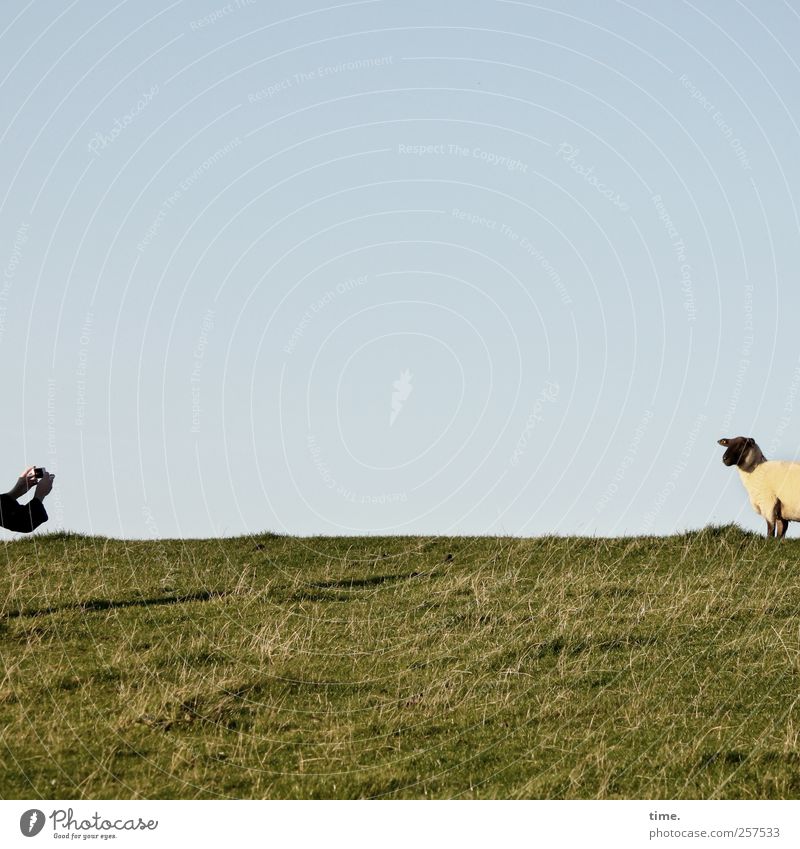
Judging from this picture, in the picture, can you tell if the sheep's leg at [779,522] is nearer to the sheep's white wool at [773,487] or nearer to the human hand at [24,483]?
the sheep's white wool at [773,487]


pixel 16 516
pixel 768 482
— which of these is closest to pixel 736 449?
pixel 768 482

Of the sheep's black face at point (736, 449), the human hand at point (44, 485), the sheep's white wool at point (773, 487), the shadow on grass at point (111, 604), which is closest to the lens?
the human hand at point (44, 485)

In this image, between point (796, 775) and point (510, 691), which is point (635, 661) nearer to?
point (510, 691)

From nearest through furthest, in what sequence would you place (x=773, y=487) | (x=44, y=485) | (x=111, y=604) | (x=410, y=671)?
(x=44, y=485), (x=410, y=671), (x=111, y=604), (x=773, y=487)

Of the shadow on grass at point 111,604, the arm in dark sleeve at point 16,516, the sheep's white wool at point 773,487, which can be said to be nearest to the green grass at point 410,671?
the shadow on grass at point 111,604

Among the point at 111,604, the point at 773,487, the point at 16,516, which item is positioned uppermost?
the point at 16,516

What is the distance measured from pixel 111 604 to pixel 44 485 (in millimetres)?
9070

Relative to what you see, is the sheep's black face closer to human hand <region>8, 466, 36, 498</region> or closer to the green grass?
the green grass

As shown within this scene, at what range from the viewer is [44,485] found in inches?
452

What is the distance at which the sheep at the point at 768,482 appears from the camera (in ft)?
83.6

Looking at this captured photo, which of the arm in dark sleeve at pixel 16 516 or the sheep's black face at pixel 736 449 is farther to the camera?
the sheep's black face at pixel 736 449

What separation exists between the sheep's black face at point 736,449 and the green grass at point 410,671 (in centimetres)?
240

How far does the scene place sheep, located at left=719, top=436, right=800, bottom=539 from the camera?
83.6 ft

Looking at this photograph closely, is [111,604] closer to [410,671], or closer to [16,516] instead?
[410,671]
